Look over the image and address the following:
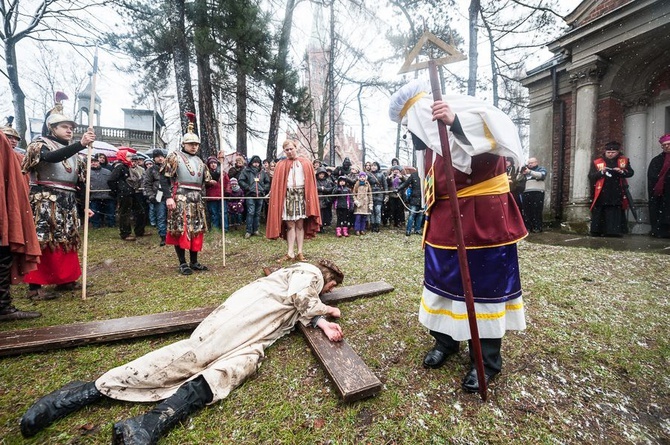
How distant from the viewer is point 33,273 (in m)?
3.82

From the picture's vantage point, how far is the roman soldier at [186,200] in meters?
4.75

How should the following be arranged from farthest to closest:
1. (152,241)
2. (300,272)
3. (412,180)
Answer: (412,180)
(152,241)
(300,272)

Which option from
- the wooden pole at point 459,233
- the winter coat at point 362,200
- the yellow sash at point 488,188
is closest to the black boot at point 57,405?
the wooden pole at point 459,233

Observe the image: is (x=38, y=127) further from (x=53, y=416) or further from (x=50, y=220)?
(x=53, y=416)

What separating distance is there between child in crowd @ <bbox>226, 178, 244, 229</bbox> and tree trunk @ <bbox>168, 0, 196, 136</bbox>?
239 cm

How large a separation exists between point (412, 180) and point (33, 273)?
8204 mm

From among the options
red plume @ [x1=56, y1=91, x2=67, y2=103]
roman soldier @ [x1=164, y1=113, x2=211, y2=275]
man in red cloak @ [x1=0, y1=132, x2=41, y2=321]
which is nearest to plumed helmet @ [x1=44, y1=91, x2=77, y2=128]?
red plume @ [x1=56, y1=91, x2=67, y2=103]

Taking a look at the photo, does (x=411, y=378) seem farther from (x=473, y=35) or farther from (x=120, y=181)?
(x=473, y=35)

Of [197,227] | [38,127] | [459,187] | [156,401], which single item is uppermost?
[38,127]

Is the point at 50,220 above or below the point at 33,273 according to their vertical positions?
above

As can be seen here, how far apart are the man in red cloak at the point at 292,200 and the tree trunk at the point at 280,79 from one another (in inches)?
234

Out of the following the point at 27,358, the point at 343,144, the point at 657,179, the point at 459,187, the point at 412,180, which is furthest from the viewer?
the point at 343,144

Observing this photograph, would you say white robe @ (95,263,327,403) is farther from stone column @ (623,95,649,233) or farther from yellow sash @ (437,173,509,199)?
stone column @ (623,95,649,233)

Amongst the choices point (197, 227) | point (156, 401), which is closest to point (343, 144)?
point (197, 227)
